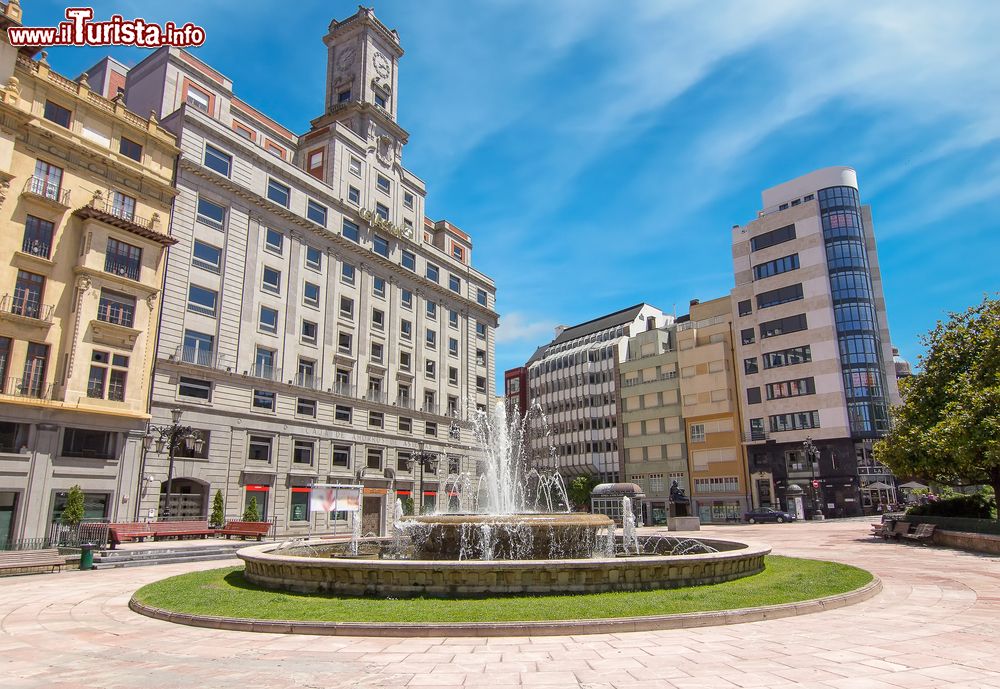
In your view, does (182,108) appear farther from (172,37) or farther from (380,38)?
(380,38)

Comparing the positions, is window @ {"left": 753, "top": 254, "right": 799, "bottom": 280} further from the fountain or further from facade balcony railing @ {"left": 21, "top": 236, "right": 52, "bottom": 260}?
facade balcony railing @ {"left": 21, "top": 236, "right": 52, "bottom": 260}

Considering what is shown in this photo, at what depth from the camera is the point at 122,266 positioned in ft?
96.1

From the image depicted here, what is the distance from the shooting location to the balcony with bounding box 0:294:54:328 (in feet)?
82.0

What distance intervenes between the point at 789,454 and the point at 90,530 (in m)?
52.9

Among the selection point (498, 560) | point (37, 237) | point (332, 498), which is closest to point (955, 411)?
point (498, 560)

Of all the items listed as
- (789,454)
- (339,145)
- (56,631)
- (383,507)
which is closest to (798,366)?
(789,454)

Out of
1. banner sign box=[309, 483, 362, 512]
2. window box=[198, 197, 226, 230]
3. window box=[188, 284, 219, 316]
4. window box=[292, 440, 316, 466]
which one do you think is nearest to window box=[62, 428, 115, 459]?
window box=[188, 284, 219, 316]

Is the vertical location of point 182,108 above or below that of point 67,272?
above

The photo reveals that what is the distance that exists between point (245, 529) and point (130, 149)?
2001 cm

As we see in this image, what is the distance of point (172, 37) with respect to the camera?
2044cm

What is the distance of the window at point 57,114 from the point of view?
27.7 metres

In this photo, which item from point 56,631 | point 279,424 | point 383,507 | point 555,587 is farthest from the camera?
point 383,507

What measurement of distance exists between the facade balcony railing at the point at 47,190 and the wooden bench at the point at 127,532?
14715mm

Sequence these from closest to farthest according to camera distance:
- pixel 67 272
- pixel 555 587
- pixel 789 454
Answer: pixel 555 587, pixel 67 272, pixel 789 454
